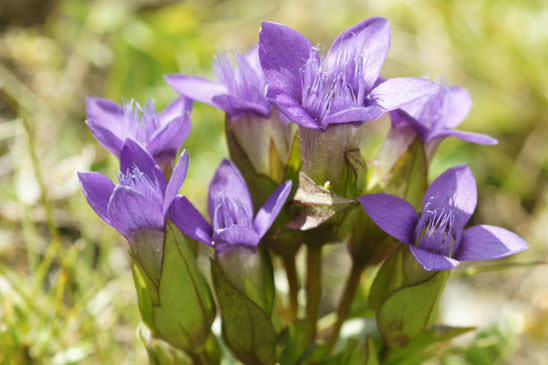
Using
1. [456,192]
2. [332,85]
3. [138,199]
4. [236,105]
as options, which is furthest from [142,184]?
[456,192]

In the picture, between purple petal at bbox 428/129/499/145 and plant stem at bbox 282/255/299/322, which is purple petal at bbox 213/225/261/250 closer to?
plant stem at bbox 282/255/299/322

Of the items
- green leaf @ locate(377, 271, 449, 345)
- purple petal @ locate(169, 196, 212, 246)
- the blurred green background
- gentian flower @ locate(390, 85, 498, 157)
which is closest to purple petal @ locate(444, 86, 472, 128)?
gentian flower @ locate(390, 85, 498, 157)

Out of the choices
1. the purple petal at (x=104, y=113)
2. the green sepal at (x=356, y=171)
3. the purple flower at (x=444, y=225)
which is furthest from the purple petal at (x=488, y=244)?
the purple petal at (x=104, y=113)

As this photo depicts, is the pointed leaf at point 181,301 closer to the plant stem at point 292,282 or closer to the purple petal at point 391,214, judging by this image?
the plant stem at point 292,282

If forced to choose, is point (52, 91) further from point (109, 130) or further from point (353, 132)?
point (353, 132)

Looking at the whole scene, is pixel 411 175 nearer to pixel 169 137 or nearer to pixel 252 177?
pixel 252 177

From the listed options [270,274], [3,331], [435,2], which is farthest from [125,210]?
[435,2]
